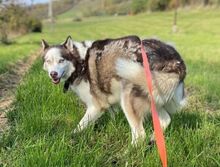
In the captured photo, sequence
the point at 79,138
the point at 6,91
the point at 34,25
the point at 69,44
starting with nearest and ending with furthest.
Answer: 1. the point at 79,138
2. the point at 69,44
3. the point at 6,91
4. the point at 34,25

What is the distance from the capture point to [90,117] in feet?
18.9

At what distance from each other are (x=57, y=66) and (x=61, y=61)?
85 mm

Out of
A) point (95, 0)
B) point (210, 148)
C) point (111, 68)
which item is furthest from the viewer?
point (95, 0)

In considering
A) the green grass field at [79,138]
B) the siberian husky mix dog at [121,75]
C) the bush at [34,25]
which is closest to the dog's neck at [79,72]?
the siberian husky mix dog at [121,75]

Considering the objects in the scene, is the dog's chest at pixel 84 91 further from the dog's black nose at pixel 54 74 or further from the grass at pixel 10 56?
the grass at pixel 10 56

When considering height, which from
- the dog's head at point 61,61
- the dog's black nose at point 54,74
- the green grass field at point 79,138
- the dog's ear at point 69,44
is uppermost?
the dog's ear at point 69,44

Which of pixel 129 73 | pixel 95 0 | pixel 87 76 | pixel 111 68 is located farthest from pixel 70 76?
pixel 95 0

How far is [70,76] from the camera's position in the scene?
6.28m

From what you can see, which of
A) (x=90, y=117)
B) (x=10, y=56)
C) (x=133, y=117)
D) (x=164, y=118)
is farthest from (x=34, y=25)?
(x=133, y=117)

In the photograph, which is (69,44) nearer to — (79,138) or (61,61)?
(61,61)

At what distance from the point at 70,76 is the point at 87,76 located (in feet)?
1.02

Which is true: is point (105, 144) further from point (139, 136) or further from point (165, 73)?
point (165, 73)

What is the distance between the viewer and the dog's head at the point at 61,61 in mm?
6168

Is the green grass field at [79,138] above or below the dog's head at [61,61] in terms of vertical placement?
below
